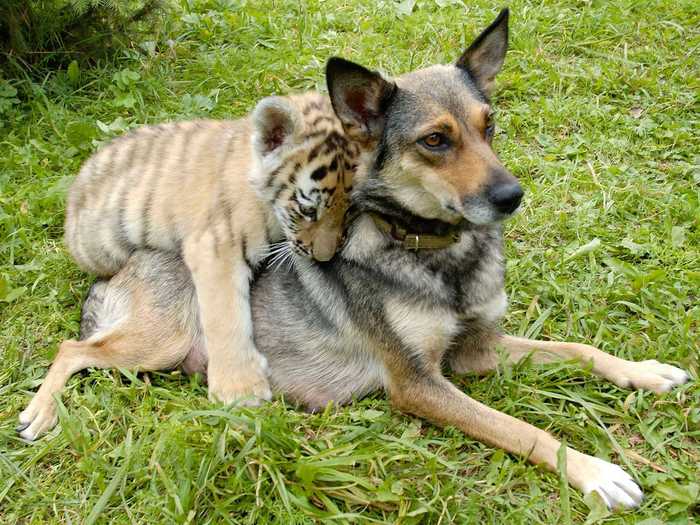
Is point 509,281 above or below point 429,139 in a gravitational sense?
below

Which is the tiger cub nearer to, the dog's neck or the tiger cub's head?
the tiger cub's head

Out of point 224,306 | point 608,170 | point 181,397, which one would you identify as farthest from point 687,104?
point 181,397

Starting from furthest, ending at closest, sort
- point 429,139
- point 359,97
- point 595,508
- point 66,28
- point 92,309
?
point 66,28, point 92,309, point 359,97, point 429,139, point 595,508

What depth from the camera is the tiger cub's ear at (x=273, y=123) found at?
386 centimetres

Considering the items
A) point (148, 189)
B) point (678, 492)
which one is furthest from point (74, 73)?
point (678, 492)

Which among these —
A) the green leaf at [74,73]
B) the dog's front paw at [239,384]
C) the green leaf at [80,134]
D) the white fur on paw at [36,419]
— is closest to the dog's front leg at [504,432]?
the dog's front paw at [239,384]

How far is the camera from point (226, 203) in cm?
426

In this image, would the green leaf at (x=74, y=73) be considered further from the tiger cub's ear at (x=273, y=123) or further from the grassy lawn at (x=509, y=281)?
the tiger cub's ear at (x=273, y=123)

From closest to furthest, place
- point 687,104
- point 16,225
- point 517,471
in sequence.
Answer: point 517,471 → point 16,225 → point 687,104

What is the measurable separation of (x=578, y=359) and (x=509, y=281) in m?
0.88

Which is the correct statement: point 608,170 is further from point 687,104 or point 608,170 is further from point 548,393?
point 548,393

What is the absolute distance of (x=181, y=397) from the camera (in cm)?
404

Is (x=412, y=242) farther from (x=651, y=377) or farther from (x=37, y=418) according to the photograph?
(x=37, y=418)

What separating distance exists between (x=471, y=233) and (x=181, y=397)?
1.86m
